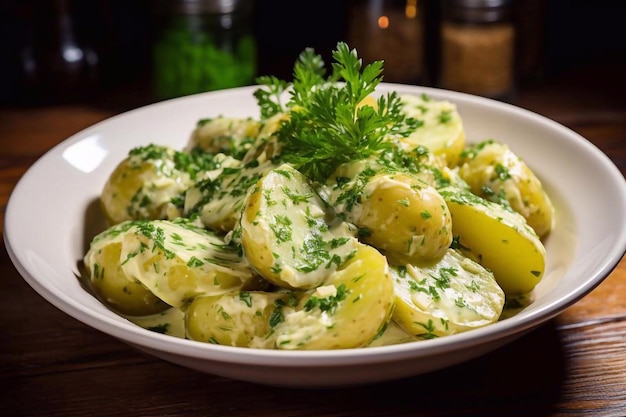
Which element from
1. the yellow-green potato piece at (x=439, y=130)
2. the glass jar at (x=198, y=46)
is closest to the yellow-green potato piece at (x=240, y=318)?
the yellow-green potato piece at (x=439, y=130)

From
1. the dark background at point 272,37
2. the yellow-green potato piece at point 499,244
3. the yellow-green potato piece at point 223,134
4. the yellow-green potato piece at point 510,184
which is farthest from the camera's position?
the dark background at point 272,37

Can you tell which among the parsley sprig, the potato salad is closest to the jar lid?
the potato salad

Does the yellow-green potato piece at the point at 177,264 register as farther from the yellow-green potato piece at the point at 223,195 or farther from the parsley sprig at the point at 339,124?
the parsley sprig at the point at 339,124

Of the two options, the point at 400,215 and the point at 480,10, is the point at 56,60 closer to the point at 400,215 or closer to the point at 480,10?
the point at 480,10

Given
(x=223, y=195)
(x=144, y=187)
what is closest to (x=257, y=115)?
(x=144, y=187)

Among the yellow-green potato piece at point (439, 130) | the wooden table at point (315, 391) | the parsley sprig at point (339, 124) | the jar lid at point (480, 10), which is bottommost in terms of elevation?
the wooden table at point (315, 391)

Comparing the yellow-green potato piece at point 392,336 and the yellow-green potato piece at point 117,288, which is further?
the yellow-green potato piece at point 117,288

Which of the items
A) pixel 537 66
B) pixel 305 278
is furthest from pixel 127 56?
pixel 305 278

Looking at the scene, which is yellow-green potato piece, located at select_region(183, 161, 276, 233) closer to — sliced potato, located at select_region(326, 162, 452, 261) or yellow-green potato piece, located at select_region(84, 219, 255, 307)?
yellow-green potato piece, located at select_region(84, 219, 255, 307)
